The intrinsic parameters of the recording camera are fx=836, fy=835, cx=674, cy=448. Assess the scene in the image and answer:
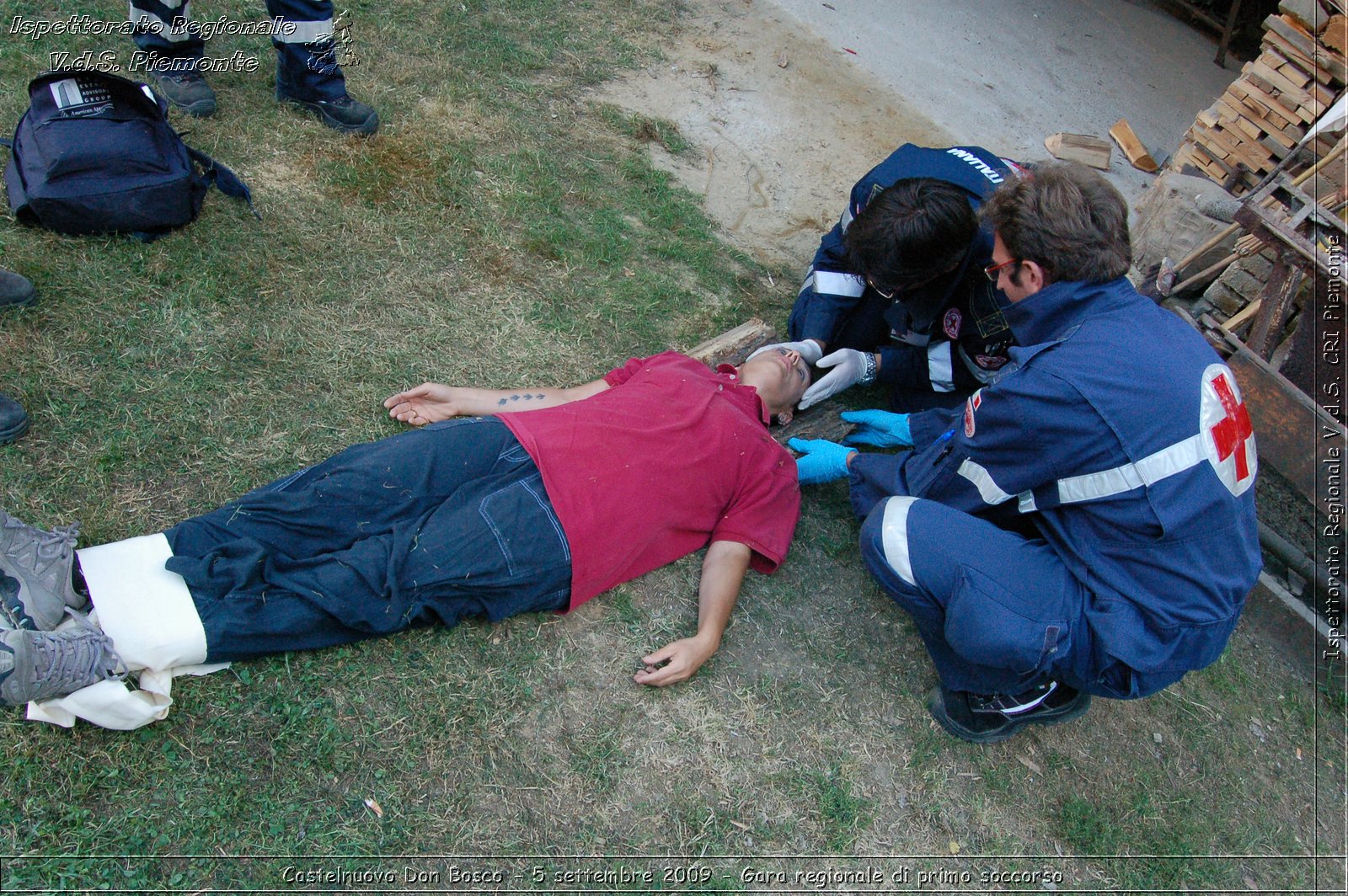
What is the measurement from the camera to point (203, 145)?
346 cm

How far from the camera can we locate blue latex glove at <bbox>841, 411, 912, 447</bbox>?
323 centimetres

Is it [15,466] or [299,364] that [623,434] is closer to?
[299,364]

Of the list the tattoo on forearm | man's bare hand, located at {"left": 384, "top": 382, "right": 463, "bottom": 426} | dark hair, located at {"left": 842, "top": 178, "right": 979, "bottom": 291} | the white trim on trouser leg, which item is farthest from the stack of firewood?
the white trim on trouser leg

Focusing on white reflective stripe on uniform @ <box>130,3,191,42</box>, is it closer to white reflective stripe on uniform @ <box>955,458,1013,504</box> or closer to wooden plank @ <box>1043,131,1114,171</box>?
white reflective stripe on uniform @ <box>955,458,1013,504</box>

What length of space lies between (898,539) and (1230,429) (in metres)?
0.87

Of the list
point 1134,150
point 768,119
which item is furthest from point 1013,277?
point 1134,150

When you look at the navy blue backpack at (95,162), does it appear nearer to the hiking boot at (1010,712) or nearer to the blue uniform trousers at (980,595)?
the blue uniform trousers at (980,595)

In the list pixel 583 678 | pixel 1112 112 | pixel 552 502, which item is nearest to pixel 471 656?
pixel 583 678

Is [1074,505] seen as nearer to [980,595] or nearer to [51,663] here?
[980,595]

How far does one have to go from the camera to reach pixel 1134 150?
5.62 meters

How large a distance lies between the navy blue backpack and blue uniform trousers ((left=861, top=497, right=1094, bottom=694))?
8.72 ft

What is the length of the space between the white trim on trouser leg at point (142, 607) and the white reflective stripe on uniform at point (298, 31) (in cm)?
256

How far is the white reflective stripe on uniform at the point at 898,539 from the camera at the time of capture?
2360mm

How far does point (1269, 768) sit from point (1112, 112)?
493 centimetres
